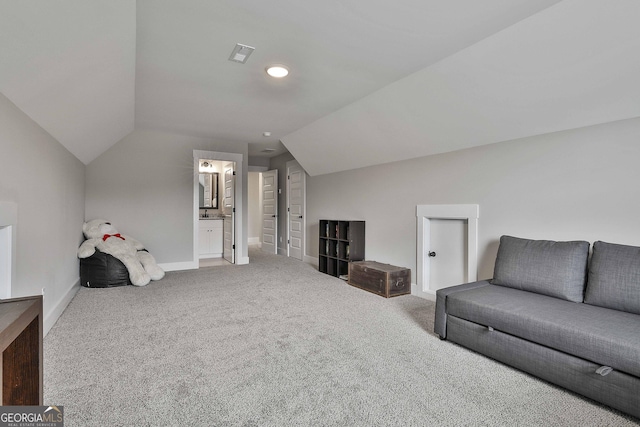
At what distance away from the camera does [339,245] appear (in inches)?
205

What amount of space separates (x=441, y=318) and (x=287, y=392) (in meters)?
1.42

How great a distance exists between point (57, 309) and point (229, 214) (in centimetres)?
375

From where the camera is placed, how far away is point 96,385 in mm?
1958

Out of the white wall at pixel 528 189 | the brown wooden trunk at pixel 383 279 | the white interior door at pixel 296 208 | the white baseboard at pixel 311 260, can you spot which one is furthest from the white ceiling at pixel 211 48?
the white baseboard at pixel 311 260

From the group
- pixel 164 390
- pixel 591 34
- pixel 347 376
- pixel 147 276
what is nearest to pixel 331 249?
pixel 147 276

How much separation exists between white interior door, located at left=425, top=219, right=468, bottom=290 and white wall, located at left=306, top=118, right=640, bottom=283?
0.24 meters

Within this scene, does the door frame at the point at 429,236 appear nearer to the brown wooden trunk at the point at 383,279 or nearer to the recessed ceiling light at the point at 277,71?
the brown wooden trunk at the point at 383,279

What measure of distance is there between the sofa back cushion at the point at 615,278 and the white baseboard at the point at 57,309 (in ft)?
13.0

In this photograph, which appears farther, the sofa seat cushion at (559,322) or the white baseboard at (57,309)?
the white baseboard at (57,309)

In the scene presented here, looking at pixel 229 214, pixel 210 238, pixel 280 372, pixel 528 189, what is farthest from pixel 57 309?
pixel 528 189

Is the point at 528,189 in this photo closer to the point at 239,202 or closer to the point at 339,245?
the point at 339,245

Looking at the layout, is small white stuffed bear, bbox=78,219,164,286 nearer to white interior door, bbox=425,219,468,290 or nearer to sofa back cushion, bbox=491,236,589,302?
white interior door, bbox=425,219,468,290

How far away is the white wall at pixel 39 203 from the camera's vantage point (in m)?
2.12

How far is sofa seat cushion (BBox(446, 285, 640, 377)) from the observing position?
170cm
